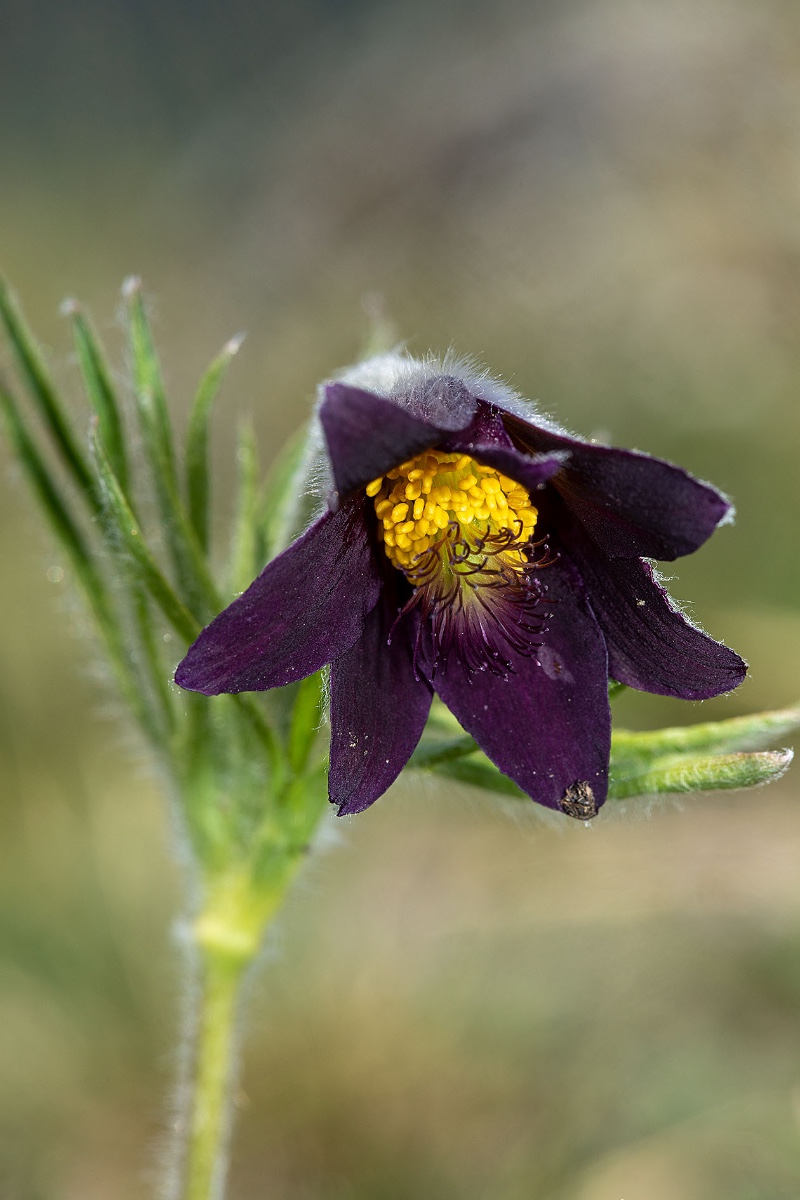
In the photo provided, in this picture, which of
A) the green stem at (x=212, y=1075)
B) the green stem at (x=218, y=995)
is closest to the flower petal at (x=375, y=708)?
the green stem at (x=218, y=995)

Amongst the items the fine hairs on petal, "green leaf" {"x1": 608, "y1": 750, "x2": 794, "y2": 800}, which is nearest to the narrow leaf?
the fine hairs on petal

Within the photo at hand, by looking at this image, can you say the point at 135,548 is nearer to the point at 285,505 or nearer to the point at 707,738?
the point at 285,505

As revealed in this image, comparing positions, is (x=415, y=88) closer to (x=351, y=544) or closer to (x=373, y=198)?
(x=373, y=198)

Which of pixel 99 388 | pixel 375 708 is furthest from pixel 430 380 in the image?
pixel 99 388

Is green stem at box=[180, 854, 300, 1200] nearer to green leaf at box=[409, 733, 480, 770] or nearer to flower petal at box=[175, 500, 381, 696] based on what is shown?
green leaf at box=[409, 733, 480, 770]

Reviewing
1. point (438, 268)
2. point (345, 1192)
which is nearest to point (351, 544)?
point (345, 1192)
